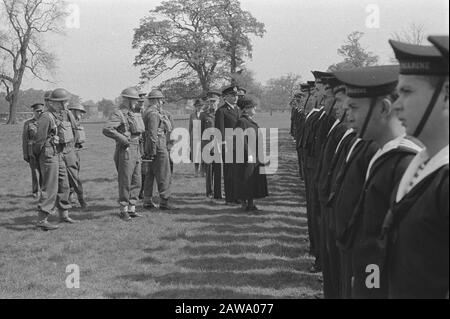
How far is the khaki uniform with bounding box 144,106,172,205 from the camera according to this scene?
9.31 m

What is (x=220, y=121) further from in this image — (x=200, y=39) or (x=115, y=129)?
(x=200, y=39)

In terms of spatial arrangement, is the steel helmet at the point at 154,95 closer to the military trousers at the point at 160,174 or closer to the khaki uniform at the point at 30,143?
the military trousers at the point at 160,174

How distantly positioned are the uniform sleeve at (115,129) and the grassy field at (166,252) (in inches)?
56.7

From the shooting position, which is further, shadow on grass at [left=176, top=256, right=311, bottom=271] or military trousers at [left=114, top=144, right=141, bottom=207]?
military trousers at [left=114, top=144, right=141, bottom=207]

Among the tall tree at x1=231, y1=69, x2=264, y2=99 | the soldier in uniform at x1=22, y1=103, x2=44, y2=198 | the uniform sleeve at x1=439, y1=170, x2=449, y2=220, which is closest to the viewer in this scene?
the uniform sleeve at x1=439, y1=170, x2=449, y2=220

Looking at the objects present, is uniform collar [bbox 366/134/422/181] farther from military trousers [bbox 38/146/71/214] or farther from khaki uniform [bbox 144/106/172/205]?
khaki uniform [bbox 144/106/172/205]

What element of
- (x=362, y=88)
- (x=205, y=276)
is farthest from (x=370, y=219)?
(x=205, y=276)

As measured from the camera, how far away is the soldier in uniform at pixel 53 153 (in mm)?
7844

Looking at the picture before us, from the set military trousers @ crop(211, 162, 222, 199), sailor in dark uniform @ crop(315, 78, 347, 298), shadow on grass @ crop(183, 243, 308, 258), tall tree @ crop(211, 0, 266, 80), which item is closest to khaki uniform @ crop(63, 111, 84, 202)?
military trousers @ crop(211, 162, 222, 199)

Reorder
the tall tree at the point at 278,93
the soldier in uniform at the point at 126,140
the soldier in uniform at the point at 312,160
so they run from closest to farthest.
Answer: the soldier in uniform at the point at 312,160 → the soldier in uniform at the point at 126,140 → the tall tree at the point at 278,93

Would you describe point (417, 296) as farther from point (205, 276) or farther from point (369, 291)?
point (205, 276)

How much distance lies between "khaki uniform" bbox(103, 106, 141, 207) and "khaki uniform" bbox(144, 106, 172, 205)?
0.60m

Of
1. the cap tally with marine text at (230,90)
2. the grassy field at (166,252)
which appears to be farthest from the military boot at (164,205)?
the cap tally with marine text at (230,90)

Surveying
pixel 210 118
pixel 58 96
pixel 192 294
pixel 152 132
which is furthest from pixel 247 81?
pixel 192 294
